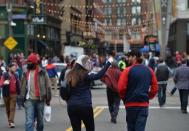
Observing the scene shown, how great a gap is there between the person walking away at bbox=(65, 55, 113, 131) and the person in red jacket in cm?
Result: 44

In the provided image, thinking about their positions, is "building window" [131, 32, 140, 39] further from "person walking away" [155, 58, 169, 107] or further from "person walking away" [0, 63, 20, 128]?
"person walking away" [0, 63, 20, 128]

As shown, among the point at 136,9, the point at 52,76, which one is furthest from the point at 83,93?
the point at 136,9

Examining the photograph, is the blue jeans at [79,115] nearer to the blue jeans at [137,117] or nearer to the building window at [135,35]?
the blue jeans at [137,117]

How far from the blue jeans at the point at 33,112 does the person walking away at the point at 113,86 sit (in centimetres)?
432

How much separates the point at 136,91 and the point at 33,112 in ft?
9.69

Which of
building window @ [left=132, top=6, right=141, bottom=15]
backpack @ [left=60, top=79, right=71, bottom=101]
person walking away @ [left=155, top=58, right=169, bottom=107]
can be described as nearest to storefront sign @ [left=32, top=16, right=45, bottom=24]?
person walking away @ [left=155, top=58, right=169, bottom=107]

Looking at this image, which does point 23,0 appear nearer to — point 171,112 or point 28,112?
point 171,112

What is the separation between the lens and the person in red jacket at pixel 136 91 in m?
10.1

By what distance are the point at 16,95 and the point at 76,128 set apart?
696cm

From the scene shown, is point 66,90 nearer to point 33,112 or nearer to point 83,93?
point 83,93

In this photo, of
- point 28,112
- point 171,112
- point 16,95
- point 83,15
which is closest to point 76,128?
point 28,112

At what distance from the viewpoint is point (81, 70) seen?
33.0ft

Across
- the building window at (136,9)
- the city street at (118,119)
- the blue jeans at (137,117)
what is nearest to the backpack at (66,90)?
the blue jeans at (137,117)

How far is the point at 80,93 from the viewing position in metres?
10.1
